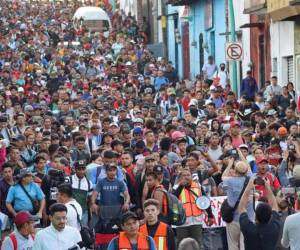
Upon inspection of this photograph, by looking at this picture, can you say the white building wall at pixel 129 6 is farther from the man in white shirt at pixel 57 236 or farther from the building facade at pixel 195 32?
the man in white shirt at pixel 57 236

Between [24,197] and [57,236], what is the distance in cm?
452

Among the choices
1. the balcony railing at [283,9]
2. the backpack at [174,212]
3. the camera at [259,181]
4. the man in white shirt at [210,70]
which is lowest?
the backpack at [174,212]

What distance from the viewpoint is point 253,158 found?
800 inches

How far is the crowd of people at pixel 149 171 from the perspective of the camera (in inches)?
572

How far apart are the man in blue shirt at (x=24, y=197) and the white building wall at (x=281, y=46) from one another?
18362 mm

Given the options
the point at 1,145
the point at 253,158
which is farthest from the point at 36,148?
the point at 253,158

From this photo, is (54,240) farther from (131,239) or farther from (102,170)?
(102,170)

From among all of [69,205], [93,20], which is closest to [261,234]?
[69,205]

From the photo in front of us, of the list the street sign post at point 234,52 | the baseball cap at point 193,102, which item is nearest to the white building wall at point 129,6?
the street sign post at point 234,52

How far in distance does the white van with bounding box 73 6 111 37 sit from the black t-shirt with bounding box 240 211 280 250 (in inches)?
1967

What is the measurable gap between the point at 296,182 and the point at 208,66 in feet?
76.3

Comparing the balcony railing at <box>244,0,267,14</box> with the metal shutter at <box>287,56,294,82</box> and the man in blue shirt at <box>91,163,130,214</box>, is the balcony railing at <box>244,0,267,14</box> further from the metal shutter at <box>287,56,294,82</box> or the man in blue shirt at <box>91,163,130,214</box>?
the man in blue shirt at <box>91,163,130,214</box>

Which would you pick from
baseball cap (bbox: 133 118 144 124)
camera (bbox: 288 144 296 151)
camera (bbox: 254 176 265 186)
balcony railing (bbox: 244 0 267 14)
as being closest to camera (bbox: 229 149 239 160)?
camera (bbox: 288 144 296 151)

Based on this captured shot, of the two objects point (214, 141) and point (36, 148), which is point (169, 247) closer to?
point (214, 141)
